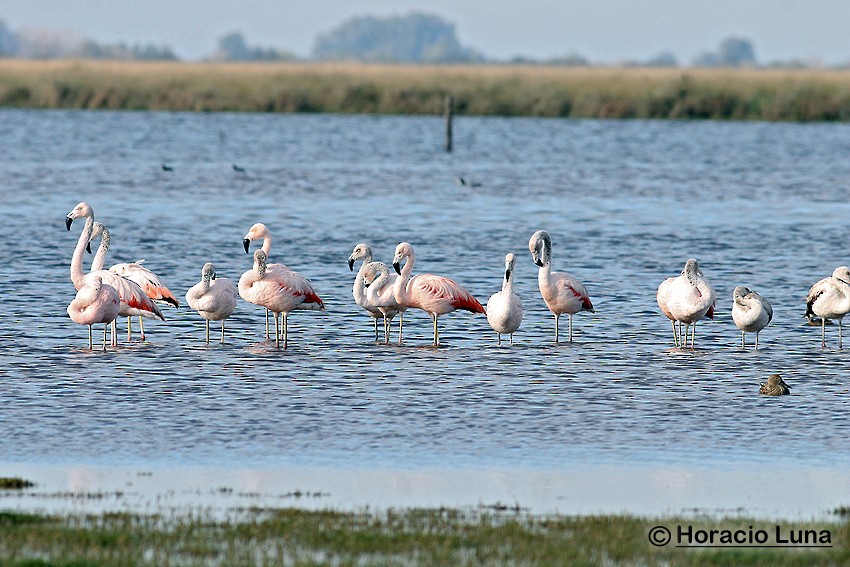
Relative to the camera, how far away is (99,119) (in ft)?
204

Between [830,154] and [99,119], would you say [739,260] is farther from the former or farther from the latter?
[99,119]

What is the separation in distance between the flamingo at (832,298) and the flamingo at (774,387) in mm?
3162

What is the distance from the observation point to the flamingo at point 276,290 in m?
16.6

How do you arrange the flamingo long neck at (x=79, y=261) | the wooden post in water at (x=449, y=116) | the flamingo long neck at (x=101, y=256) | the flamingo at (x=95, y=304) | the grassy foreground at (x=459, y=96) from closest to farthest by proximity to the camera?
the flamingo at (x=95, y=304), the flamingo long neck at (x=79, y=261), the flamingo long neck at (x=101, y=256), the wooden post in water at (x=449, y=116), the grassy foreground at (x=459, y=96)

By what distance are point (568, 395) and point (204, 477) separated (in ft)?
14.6

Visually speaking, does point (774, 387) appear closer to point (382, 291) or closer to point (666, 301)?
point (666, 301)

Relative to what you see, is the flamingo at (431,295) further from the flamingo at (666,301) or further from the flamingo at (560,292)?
the flamingo at (666,301)

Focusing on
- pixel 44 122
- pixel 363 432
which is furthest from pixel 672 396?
pixel 44 122

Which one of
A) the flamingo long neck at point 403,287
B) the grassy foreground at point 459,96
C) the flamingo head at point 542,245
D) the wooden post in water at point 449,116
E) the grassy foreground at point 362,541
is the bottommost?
the grassy foreground at point 362,541

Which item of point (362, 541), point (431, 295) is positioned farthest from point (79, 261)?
point (362, 541)

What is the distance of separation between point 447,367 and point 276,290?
244cm

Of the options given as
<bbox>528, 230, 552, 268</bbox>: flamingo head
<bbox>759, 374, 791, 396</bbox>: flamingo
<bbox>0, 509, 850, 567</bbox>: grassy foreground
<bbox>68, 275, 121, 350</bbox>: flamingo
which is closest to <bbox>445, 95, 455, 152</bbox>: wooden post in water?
<bbox>528, 230, 552, 268</bbox>: flamingo head

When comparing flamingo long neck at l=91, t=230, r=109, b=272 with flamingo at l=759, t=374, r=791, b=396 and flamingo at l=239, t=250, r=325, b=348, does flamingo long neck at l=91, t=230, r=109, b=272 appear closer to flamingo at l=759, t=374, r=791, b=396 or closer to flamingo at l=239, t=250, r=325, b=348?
flamingo at l=239, t=250, r=325, b=348

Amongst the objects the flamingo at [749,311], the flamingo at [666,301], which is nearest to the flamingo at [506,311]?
the flamingo at [666,301]
